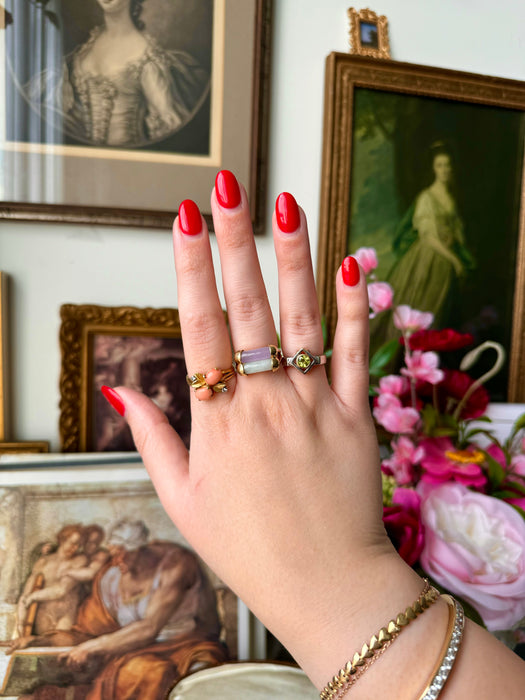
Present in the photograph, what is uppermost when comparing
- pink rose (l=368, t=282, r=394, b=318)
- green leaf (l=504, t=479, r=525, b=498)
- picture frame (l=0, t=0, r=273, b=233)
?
picture frame (l=0, t=0, r=273, b=233)

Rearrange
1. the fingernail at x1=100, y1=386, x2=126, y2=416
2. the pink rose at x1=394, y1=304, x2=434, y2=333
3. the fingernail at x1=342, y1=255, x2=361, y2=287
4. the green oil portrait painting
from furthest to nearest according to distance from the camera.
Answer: the green oil portrait painting
the pink rose at x1=394, y1=304, x2=434, y2=333
the fingernail at x1=100, y1=386, x2=126, y2=416
the fingernail at x1=342, y1=255, x2=361, y2=287

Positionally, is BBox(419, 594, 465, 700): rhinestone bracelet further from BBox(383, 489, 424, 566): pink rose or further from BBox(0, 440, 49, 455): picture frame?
BBox(0, 440, 49, 455): picture frame

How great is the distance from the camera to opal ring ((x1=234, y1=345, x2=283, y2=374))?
491 mm

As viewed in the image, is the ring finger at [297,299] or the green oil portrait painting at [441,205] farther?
the green oil portrait painting at [441,205]

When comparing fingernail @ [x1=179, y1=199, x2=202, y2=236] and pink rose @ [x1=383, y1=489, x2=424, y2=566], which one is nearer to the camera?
fingernail @ [x1=179, y1=199, x2=202, y2=236]

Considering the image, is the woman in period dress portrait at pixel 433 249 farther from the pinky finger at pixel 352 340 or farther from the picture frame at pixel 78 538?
the picture frame at pixel 78 538

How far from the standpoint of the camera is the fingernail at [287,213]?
0.48 m

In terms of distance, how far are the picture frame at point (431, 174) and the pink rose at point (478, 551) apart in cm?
36

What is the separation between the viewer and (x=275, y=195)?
95 centimetres

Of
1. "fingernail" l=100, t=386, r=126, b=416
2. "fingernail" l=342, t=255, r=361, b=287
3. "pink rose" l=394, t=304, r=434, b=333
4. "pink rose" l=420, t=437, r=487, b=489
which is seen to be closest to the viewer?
"fingernail" l=342, t=255, r=361, b=287

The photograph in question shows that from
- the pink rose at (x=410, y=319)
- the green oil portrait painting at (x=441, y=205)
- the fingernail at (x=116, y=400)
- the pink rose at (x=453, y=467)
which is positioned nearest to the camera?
the fingernail at (x=116, y=400)

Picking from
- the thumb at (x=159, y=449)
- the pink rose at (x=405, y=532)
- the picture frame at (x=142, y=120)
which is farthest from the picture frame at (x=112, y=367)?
the pink rose at (x=405, y=532)

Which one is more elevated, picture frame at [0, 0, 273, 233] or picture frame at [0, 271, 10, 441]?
picture frame at [0, 0, 273, 233]

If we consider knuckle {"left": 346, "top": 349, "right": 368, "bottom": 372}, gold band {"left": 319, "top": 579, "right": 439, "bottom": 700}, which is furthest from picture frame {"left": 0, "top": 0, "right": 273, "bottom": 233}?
gold band {"left": 319, "top": 579, "right": 439, "bottom": 700}
